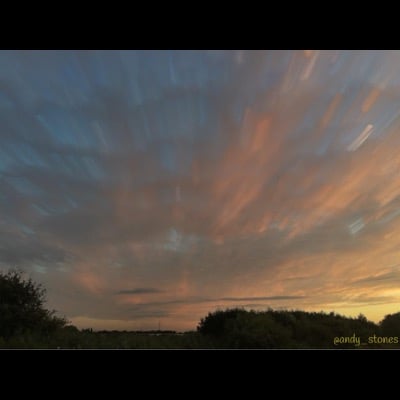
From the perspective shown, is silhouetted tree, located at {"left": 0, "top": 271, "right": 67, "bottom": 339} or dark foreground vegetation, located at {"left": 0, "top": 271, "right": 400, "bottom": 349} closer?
dark foreground vegetation, located at {"left": 0, "top": 271, "right": 400, "bottom": 349}

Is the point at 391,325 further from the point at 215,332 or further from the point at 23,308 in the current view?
the point at 23,308

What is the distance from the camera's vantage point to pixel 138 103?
3627 mm

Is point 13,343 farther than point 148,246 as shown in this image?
No

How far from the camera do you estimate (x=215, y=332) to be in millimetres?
3436

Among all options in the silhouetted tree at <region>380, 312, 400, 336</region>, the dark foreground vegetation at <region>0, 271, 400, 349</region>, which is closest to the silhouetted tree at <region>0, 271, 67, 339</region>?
the dark foreground vegetation at <region>0, 271, 400, 349</region>

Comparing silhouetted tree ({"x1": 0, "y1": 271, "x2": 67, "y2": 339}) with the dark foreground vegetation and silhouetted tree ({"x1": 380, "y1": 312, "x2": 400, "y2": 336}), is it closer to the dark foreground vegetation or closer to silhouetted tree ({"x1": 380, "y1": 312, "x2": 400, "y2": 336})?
the dark foreground vegetation

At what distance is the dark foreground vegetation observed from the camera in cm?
304

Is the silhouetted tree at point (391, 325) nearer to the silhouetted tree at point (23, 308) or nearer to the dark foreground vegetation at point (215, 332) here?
the dark foreground vegetation at point (215, 332)

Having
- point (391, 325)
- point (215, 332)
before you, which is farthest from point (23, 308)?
point (391, 325)

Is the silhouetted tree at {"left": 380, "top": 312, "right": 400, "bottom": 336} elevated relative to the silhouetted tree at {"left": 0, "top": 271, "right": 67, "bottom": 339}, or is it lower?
lower

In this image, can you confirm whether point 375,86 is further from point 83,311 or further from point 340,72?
point 83,311

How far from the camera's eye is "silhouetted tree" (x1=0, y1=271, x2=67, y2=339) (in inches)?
144

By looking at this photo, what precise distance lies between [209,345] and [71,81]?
2642 millimetres
